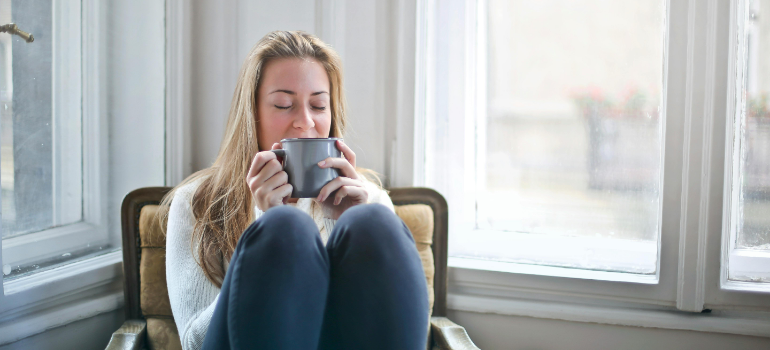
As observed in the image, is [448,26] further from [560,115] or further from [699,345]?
[699,345]

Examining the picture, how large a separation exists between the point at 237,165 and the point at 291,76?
250 mm

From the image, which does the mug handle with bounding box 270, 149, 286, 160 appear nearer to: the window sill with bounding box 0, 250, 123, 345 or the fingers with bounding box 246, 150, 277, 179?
the fingers with bounding box 246, 150, 277, 179

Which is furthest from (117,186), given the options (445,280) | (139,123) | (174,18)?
(445,280)

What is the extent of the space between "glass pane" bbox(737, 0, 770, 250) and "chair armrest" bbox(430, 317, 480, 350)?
0.79 m

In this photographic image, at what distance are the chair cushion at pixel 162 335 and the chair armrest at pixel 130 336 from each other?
0.02m

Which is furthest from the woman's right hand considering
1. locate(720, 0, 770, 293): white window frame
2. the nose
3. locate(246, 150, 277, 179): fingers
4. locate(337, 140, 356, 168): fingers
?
locate(720, 0, 770, 293): white window frame

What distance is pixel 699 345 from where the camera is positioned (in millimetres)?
1322

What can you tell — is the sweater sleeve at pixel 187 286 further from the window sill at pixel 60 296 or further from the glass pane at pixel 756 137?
the glass pane at pixel 756 137

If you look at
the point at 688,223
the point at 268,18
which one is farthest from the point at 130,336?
the point at 688,223

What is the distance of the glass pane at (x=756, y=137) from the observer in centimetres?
129

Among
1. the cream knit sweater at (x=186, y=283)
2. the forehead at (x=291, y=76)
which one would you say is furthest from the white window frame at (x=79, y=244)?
the forehead at (x=291, y=76)

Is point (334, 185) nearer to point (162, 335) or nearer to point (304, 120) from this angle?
point (304, 120)

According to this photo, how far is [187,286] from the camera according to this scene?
1000 millimetres

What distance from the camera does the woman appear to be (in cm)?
75
